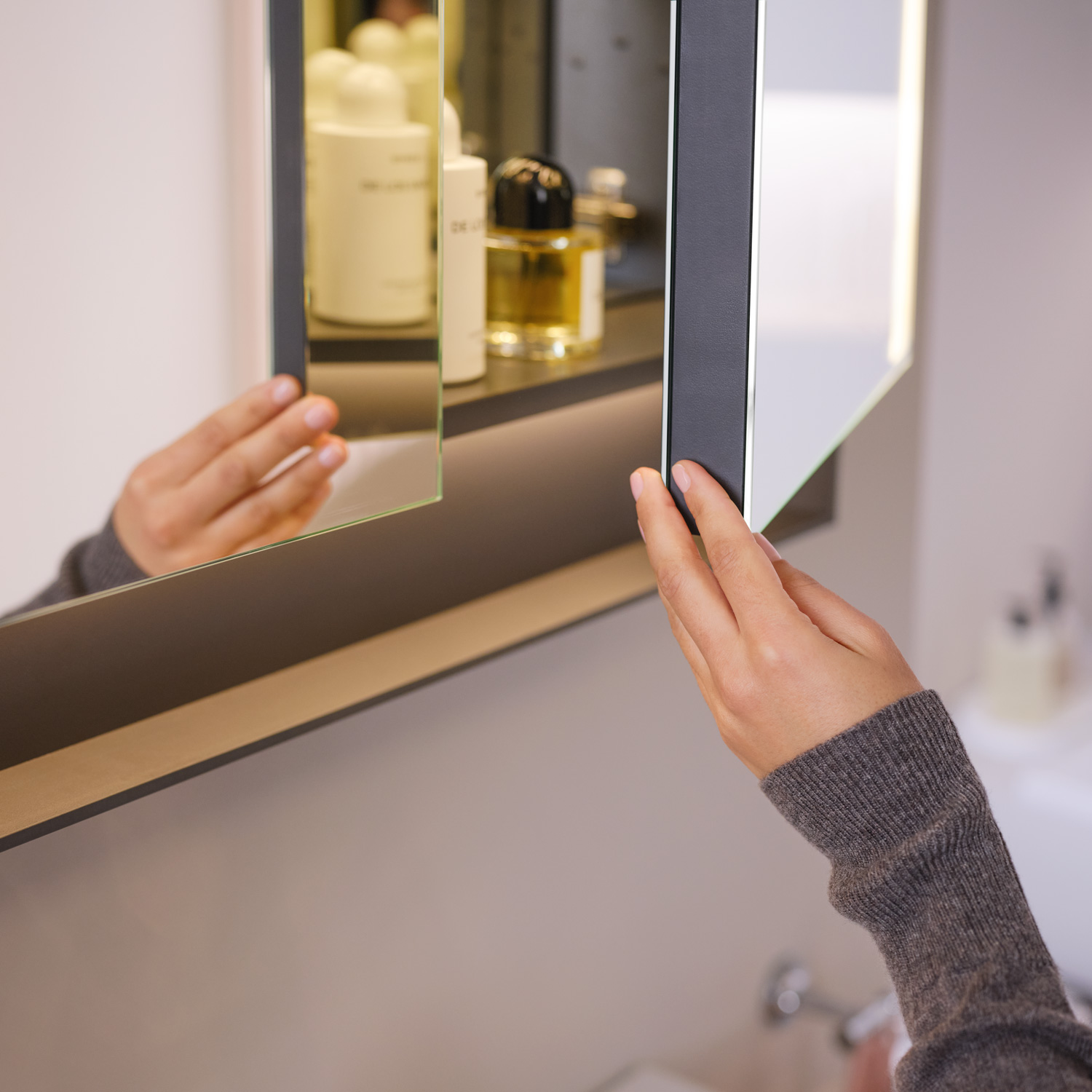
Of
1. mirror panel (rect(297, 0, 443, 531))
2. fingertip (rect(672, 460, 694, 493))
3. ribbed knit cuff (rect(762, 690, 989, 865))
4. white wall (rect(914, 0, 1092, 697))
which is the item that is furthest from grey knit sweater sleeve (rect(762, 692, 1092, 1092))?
white wall (rect(914, 0, 1092, 697))

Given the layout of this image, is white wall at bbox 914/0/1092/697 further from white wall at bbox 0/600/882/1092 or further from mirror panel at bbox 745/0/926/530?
white wall at bbox 0/600/882/1092

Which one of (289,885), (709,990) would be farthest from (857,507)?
(289,885)

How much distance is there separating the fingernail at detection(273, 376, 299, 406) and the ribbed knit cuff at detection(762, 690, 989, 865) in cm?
24

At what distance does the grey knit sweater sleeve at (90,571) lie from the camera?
0.43m

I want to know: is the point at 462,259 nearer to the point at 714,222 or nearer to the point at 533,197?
the point at 533,197

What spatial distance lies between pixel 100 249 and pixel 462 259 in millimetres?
215

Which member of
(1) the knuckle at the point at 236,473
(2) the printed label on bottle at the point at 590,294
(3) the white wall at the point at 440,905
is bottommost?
(3) the white wall at the point at 440,905

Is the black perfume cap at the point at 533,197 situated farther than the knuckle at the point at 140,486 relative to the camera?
Yes

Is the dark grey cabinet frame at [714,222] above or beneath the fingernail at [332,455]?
above

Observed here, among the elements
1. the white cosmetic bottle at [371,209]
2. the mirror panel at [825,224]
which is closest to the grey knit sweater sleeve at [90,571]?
the white cosmetic bottle at [371,209]

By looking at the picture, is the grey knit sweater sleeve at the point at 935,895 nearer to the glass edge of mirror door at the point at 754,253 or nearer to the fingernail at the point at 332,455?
the glass edge of mirror door at the point at 754,253

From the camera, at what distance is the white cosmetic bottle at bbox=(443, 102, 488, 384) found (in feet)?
1.88

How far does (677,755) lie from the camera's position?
2.81 feet

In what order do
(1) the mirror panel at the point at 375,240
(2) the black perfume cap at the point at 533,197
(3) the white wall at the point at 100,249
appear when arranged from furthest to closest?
1. (2) the black perfume cap at the point at 533,197
2. (1) the mirror panel at the point at 375,240
3. (3) the white wall at the point at 100,249
